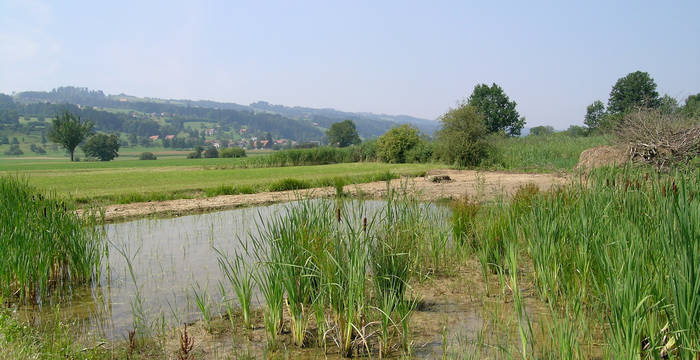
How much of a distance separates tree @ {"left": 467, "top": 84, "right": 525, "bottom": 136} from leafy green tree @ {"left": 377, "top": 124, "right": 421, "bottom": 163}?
33323 millimetres

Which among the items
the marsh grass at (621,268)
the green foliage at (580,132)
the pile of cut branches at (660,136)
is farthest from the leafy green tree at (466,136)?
the green foliage at (580,132)

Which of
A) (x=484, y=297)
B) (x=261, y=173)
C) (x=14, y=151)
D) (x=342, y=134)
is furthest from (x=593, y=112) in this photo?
(x=14, y=151)

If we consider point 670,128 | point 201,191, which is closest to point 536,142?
point 670,128

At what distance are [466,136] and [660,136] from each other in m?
13.4

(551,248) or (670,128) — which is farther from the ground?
(670,128)

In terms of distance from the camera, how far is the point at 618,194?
20.4ft

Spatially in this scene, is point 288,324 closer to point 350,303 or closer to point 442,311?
point 350,303

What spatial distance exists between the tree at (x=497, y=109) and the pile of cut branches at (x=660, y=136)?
54.2 metres

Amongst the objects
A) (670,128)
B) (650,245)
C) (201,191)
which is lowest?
(201,191)

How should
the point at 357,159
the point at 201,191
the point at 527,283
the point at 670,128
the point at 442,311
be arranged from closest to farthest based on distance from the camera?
the point at 442,311 < the point at 527,283 < the point at 670,128 < the point at 201,191 < the point at 357,159

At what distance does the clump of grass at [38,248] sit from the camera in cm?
587

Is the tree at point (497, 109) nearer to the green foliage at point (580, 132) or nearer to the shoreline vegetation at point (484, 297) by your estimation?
the green foliage at point (580, 132)

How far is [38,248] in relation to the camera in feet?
20.2

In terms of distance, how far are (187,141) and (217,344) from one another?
137 meters
